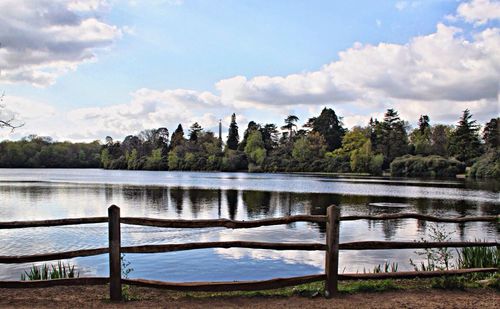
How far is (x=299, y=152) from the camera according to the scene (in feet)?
376

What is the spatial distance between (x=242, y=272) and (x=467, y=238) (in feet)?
39.2

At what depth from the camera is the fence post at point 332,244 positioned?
6.98 meters

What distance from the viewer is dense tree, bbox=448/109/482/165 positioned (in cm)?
9031

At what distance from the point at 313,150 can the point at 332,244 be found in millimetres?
110090

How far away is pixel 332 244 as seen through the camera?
277 inches

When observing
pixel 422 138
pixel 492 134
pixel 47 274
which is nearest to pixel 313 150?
pixel 422 138

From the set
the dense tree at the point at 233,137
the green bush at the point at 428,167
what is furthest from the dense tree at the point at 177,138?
the green bush at the point at 428,167

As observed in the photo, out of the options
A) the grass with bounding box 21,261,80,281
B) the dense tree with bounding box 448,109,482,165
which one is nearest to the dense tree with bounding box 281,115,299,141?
the dense tree with bounding box 448,109,482,165

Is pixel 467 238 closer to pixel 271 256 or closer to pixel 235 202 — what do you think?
pixel 271 256

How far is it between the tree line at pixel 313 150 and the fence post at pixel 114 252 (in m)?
75.3

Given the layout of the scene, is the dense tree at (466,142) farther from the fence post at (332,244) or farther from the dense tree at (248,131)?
the fence post at (332,244)

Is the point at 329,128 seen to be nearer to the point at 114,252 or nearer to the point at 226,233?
the point at 226,233

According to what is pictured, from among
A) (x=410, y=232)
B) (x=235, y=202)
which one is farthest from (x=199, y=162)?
(x=410, y=232)

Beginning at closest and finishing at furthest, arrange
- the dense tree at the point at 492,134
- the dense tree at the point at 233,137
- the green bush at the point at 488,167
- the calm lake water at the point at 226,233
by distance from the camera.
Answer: the calm lake water at the point at 226,233
the green bush at the point at 488,167
the dense tree at the point at 492,134
the dense tree at the point at 233,137
